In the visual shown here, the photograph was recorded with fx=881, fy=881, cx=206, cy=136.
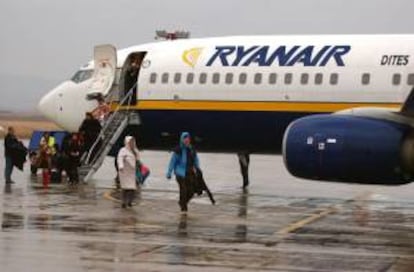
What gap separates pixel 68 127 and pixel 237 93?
20.8ft

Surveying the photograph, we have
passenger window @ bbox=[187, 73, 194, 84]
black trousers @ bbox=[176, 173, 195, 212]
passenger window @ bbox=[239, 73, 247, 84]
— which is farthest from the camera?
passenger window @ bbox=[187, 73, 194, 84]

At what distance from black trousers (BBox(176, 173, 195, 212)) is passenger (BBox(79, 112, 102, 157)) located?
312 inches

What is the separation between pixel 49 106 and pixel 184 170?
1007 cm

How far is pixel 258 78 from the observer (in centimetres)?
2389

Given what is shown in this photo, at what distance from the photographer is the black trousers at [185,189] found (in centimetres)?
1917

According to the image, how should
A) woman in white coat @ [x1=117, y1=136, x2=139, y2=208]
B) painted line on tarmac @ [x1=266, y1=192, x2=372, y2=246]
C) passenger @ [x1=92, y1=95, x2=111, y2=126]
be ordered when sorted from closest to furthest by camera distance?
painted line on tarmac @ [x1=266, y1=192, x2=372, y2=246], woman in white coat @ [x1=117, y1=136, x2=139, y2=208], passenger @ [x1=92, y1=95, x2=111, y2=126]

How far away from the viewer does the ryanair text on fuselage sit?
23219mm

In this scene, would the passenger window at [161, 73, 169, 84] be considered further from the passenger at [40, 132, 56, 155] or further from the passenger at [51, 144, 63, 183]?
→ the passenger at [40, 132, 56, 155]

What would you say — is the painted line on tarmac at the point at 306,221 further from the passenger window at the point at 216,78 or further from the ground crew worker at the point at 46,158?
the ground crew worker at the point at 46,158

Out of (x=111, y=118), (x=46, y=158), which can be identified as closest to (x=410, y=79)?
(x=111, y=118)

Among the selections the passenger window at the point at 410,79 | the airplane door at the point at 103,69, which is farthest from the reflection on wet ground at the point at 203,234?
the airplane door at the point at 103,69

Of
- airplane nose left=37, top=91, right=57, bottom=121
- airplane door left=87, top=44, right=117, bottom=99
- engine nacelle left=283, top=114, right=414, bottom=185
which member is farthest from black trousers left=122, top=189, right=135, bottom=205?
airplane nose left=37, top=91, right=57, bottom=121

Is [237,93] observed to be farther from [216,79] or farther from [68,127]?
[68,127]

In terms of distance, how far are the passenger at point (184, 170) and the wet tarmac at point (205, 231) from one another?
16.7 inches
